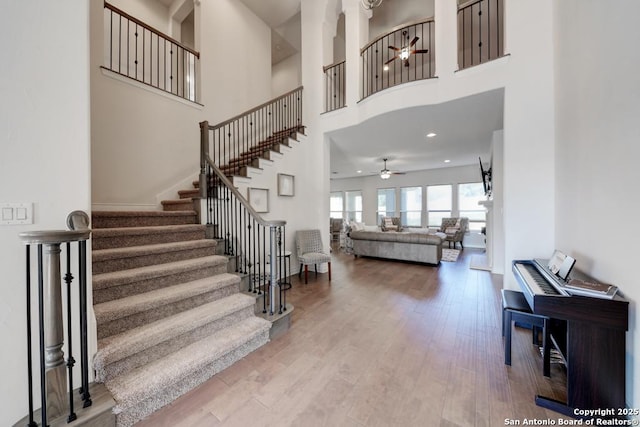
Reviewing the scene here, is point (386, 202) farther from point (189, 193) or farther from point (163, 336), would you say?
point (163, 336)

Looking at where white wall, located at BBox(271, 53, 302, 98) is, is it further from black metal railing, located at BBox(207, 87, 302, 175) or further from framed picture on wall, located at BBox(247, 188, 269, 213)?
framed picture on wall, located at BBox(247, 188, 269, 213)

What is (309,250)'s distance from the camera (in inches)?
180

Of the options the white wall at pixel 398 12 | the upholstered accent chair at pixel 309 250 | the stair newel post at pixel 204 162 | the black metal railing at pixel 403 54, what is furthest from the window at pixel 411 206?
the stair newel post at pixel 204 162

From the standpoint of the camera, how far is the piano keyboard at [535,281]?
1.68 meters

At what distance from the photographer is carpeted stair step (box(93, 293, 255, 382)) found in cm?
155

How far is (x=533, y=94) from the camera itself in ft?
9.27

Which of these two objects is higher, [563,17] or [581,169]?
[563,17]

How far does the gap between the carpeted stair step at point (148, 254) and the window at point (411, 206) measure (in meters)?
8.45

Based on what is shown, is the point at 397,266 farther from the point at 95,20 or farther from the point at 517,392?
the point at 95,20

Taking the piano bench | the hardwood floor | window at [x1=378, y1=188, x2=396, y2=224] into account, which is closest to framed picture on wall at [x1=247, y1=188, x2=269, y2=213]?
the hardwood floor

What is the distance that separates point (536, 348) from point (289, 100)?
5.36m

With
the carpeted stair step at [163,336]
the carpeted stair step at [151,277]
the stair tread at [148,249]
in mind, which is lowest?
the carpeted stair step at [163,336]

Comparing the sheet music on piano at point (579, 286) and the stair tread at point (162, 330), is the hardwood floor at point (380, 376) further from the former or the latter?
the sheet music on piano at point (579, 286)

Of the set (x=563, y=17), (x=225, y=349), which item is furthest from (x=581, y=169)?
(x=225, y=349)
